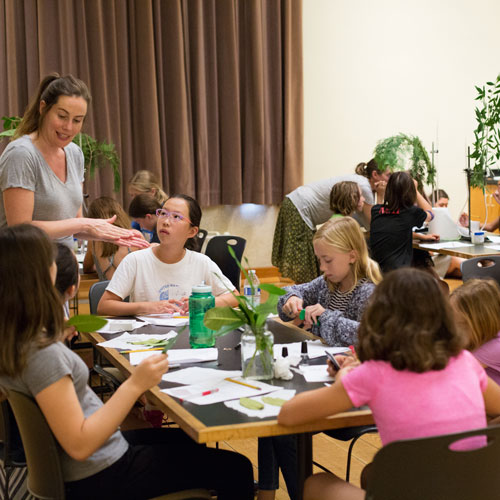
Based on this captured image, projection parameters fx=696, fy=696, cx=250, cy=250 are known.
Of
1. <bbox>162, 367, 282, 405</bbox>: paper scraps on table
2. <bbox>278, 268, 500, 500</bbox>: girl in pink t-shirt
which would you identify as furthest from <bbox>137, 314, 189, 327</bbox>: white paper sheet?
<bbox>278, 268, 500, 500</bbox>: girl in pink t-shirt

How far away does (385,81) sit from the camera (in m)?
8.24

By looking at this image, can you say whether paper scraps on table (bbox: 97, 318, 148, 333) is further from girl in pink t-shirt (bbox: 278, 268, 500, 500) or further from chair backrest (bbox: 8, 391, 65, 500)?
girl in pink t-shirt (bbox: 278, 268, 500, 500)

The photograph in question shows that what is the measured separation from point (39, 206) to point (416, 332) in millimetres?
1847

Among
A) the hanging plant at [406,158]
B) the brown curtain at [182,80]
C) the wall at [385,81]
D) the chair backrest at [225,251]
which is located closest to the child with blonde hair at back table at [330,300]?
the chair backrest at [225,251]

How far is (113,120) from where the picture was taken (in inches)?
261

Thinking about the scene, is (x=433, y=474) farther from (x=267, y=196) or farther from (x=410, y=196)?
(x=267, y=196)

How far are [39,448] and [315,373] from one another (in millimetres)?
817

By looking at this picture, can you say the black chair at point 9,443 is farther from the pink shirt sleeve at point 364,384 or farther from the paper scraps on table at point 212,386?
the pink shirt sleeve at point 364,384

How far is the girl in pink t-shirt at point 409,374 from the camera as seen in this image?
1558 mm

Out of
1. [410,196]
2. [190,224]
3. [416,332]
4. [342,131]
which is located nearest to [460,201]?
[342,131]

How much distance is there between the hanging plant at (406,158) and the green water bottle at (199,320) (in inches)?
155

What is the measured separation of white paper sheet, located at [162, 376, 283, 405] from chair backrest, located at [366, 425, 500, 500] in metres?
0.52

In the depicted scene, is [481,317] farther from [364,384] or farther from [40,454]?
[40,454]

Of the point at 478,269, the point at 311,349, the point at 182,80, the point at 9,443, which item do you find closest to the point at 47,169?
the point at 9,443
